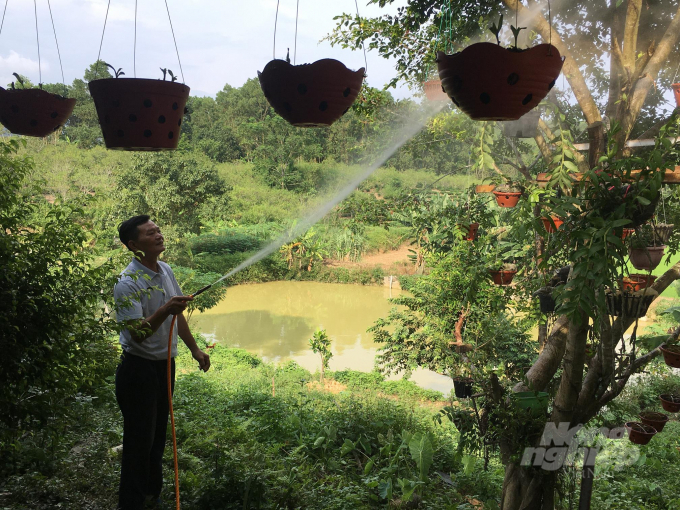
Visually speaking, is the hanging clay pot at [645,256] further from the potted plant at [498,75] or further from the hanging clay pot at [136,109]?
the hanging clay pot at [136,109]

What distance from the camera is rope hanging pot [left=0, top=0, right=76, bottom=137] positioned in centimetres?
160

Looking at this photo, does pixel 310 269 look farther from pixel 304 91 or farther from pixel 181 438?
pixel 304 91

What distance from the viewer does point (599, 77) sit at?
4.37 meters

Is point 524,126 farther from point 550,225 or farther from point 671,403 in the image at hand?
point 671,403

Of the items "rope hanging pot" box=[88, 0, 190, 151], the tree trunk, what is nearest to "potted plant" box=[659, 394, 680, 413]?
the tree trunk

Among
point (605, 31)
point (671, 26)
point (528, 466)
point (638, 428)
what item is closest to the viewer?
point (528, 466)

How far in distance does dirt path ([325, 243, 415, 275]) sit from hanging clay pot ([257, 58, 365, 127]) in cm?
1283

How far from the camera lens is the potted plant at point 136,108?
1.32m

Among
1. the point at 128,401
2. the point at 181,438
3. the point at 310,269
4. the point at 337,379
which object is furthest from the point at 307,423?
the point at 310,269

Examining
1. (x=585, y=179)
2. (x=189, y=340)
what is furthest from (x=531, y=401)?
(x=189, y=340)

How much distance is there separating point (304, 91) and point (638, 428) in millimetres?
2692

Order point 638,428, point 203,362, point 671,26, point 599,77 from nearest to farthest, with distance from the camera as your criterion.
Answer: point 203,362 < point 671,26 < point 638,428 < point 599,77

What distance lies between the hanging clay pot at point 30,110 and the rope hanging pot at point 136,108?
383 mm

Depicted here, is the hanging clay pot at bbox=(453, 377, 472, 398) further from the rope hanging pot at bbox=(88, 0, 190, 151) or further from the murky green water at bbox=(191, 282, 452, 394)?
the murky green water at bbox=(191, 282, 452, 394)
